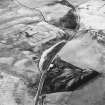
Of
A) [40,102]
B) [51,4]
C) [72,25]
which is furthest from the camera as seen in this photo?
[51,4]

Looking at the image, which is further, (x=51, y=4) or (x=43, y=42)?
(x=51, y=4)

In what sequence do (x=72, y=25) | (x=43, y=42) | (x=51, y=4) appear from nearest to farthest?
(x=43, y=42) → (x=72, y=25) → (x=51, y=4)

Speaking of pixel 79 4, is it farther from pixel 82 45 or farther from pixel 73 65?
pixel 73 65

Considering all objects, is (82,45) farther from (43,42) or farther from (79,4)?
(79,4)

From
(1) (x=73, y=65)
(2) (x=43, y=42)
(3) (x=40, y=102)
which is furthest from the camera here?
(2) (x=43, y=42)

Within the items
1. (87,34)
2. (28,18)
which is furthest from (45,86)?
(28,18)

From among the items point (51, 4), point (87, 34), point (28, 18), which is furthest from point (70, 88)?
point (51, 4)
